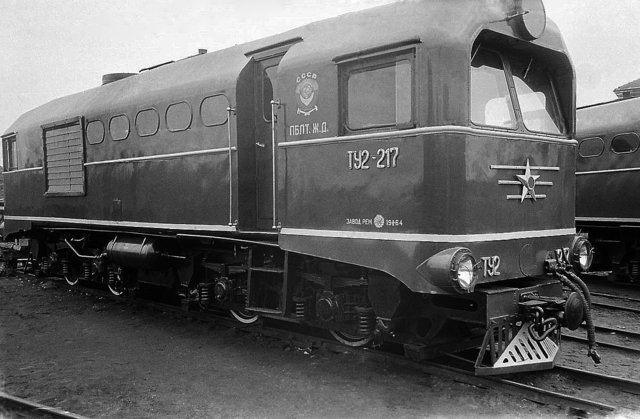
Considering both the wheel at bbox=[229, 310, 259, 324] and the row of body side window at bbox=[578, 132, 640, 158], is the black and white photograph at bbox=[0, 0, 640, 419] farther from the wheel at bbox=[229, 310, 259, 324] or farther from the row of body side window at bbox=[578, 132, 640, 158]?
the row of body side window at bbox=[578, 132, 640, 158]

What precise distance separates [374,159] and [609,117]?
8.75m

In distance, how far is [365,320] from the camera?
20.2ft

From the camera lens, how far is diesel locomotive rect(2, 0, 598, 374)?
5.32 meters

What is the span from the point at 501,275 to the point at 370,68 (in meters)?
2.32

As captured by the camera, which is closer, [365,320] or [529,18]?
[529,18]

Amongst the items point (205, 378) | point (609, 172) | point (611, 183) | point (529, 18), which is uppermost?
point (529, 18)

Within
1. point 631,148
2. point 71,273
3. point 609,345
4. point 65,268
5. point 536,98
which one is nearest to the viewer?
point 536,98

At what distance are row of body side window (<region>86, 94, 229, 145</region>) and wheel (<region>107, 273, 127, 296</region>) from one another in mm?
2314

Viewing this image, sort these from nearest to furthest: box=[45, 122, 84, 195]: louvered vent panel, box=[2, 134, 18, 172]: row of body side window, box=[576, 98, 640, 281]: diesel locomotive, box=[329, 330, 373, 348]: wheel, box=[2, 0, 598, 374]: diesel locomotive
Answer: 1. box=[2, 0, 598, 374]: diesel locomotive
2. box=[329, 330, 373, 348]: wheel
3. box=[45, 122, 84, 195]: louvered vent panel
4. box=[576, 98, 640, 281]: diesel locomotive
5. box=[2, 134, 18, 172]: row of body side window

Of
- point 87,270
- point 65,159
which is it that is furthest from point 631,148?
point 65,159

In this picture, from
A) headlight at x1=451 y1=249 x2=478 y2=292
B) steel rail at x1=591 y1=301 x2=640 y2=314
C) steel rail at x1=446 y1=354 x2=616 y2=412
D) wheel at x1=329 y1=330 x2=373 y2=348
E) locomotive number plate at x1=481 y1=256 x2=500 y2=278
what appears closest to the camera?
steel rail at x1=446 y1=354 x2=616 y2=412

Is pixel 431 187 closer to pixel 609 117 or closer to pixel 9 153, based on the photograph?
pixel 609 117

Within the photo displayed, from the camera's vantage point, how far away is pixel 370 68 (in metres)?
5.75

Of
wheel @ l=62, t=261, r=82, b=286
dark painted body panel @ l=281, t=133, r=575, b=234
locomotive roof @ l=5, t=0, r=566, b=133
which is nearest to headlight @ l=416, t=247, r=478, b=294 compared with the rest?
dark painted body panel @ l=281, t=133, r=575, b=234
